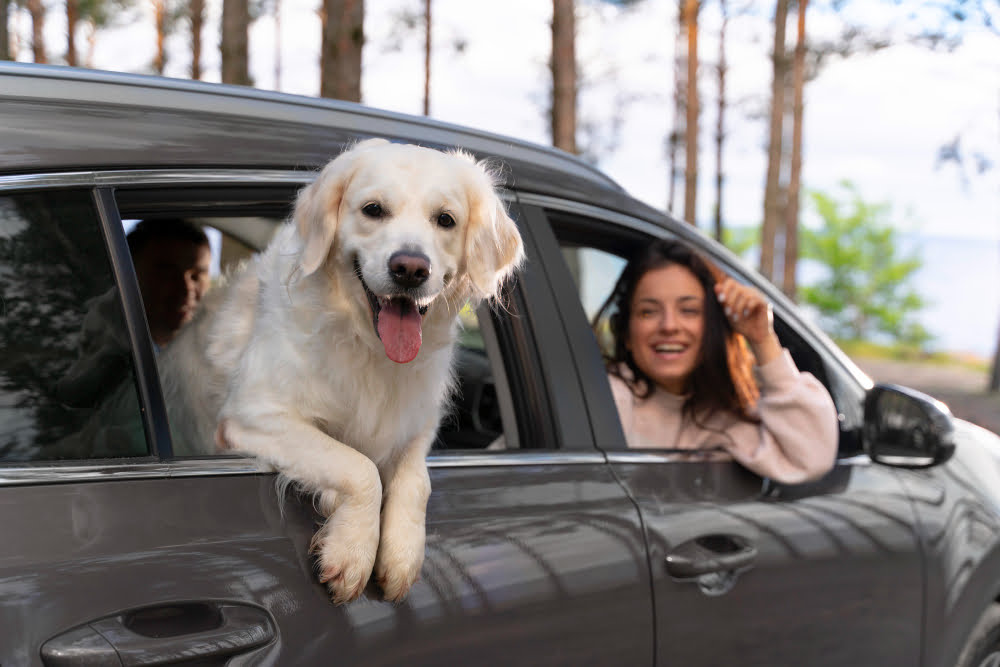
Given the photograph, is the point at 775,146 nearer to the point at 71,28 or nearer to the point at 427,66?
the point at 427,66

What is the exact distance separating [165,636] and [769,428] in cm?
187

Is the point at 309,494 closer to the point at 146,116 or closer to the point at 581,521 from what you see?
the point at 581,521

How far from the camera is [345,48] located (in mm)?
8898

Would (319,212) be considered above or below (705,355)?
above

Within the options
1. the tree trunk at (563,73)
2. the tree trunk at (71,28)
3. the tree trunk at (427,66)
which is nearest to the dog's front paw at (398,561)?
the tree trunk at (563,73)

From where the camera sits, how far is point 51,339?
1.65 meters

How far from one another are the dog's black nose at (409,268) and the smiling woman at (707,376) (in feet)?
3.15

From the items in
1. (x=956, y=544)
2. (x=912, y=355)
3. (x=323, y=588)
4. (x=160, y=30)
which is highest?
(x=160, y=30)

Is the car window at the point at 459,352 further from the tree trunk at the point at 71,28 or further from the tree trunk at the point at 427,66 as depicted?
the tree trunk at the point at 71,28

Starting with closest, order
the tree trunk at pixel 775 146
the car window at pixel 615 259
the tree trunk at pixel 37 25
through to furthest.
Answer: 1. the car window at pixel 615 259
2. the tree trunk at pixel 37 25
3. the tree trunk at pixel 775 146

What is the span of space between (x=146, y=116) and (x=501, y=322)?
1.02 metres

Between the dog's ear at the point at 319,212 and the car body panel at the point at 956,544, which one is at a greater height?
the dog's ear at the point at 319,212

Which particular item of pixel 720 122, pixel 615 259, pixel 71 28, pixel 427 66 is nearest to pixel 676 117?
pixel 720 122

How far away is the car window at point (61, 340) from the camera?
5.24ft
